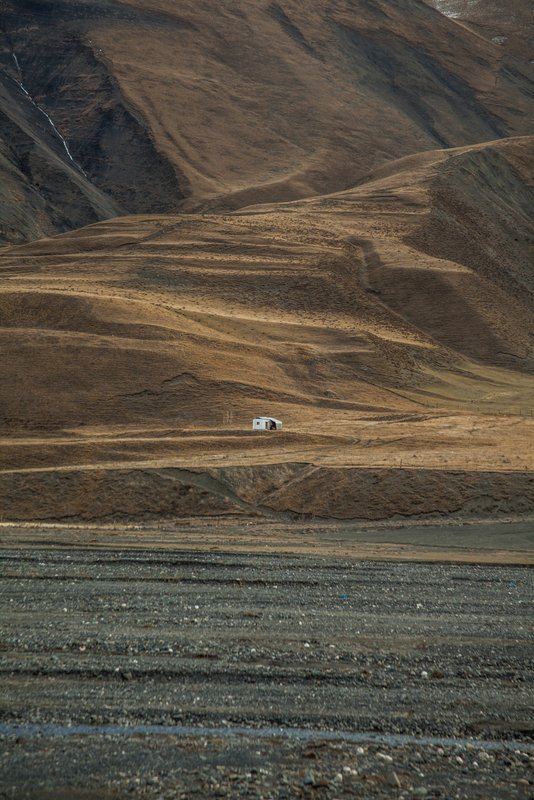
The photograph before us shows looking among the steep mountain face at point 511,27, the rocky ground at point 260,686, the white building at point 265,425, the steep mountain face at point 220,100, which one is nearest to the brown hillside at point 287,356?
the white building at point 265,425

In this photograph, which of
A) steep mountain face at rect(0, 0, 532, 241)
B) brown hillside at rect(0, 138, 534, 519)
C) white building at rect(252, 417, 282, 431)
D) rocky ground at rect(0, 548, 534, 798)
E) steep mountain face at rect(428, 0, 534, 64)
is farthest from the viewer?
steep mountain face at rect(428, 0, 534, 64)

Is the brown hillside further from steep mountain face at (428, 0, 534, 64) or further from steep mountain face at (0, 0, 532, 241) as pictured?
steep mountain face at (428, 0, 534, 64)

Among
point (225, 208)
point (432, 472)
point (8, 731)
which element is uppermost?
point (8, 731)

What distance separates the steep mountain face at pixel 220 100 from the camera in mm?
110250

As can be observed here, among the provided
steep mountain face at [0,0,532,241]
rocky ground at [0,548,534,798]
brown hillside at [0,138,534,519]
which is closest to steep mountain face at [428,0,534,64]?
steep mountain face at [0,0,532,241]

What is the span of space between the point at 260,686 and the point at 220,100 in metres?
123

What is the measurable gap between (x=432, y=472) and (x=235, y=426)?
14.3 metres

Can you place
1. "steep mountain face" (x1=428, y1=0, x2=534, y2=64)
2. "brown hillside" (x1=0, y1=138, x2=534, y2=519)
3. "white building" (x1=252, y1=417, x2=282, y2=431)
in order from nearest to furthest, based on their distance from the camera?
"brown hillside" (x1=0, y1=138, x2=534, y2=519) → "white building" (x1=252, y1=417, x2=282, y2=431) → "steep mountain face" (x1=428, y1=0, x2=534, y2=64)

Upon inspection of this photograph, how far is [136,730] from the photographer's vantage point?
33.9 feet

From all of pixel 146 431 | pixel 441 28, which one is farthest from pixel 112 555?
pixel 441 28

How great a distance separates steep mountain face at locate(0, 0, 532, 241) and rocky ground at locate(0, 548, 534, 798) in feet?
264

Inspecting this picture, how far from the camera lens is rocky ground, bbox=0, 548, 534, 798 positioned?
9406 mm

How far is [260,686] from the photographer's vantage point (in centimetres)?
1174

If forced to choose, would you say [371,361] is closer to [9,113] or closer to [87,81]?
[9,113]
